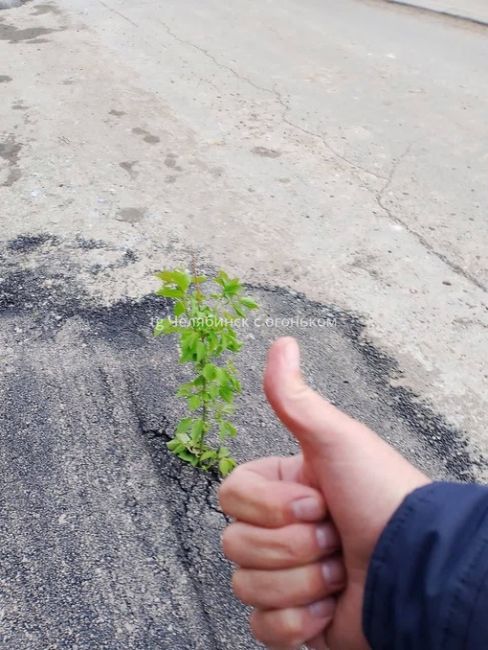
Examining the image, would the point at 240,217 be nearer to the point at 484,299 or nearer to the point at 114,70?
the point at 484,299

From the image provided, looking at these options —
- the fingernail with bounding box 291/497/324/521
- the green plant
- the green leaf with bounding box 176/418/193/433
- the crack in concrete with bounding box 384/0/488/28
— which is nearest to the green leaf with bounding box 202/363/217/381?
the green plant

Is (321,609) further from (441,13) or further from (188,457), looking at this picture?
(441,13)

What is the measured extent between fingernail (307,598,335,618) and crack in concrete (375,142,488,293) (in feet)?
8.55

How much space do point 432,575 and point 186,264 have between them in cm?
274

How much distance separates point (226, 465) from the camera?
2512 mm

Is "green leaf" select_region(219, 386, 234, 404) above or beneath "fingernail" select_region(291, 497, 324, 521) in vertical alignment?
beneath

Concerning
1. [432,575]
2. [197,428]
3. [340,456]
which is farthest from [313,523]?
[197,428]

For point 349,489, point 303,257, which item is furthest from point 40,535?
point 303,257

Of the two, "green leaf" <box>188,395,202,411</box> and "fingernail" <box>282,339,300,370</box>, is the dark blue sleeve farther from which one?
"green leaf" <box>188,395,202,411</box>

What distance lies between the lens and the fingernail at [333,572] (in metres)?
1.29

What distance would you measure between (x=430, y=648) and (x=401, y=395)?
6.20 ft

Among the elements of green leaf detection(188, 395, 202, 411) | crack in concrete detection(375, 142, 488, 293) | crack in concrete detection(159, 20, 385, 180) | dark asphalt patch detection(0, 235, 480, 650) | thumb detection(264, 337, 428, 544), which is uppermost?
thumb detection(264, 337, 428, 544)

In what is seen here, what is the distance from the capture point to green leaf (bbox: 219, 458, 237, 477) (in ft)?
8.21

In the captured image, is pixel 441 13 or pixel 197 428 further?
pixel 441 13
